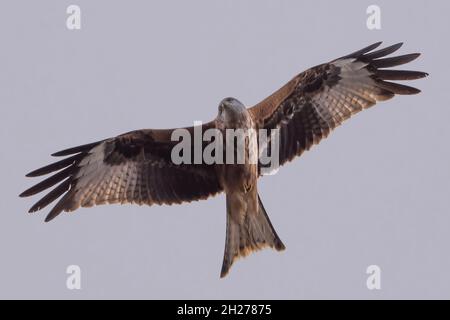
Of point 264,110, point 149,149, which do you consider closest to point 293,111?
point 264,110

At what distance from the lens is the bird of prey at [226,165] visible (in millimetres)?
10109

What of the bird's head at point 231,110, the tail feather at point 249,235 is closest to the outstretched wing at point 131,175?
the tail feather at point 249,235

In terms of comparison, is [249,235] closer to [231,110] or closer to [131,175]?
[231,110]

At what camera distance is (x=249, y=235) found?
10094 mm

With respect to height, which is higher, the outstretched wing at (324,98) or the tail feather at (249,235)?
the outstretched wing at (324,98)

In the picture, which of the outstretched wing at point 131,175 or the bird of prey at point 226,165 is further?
the outstretched wing at point 131,175

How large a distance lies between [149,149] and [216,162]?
0.90m

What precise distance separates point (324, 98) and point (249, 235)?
A: 1.95m

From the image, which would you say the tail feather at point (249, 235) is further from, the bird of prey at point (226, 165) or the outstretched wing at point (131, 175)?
the outstretched wing at point (131, 175)

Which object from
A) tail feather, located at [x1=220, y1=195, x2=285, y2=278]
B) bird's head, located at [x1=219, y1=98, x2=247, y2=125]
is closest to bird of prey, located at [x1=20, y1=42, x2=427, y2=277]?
tail feather, located at [x1=220, y1=195, x2=285, y2=278]

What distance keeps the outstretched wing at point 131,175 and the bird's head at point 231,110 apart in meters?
0.93

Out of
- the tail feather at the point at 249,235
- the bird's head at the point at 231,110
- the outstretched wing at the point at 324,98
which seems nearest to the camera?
the bird's head at the point at 231,110

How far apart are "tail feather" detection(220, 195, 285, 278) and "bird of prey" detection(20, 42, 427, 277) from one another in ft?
0.04

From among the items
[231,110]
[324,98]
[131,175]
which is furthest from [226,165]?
[324,98]
